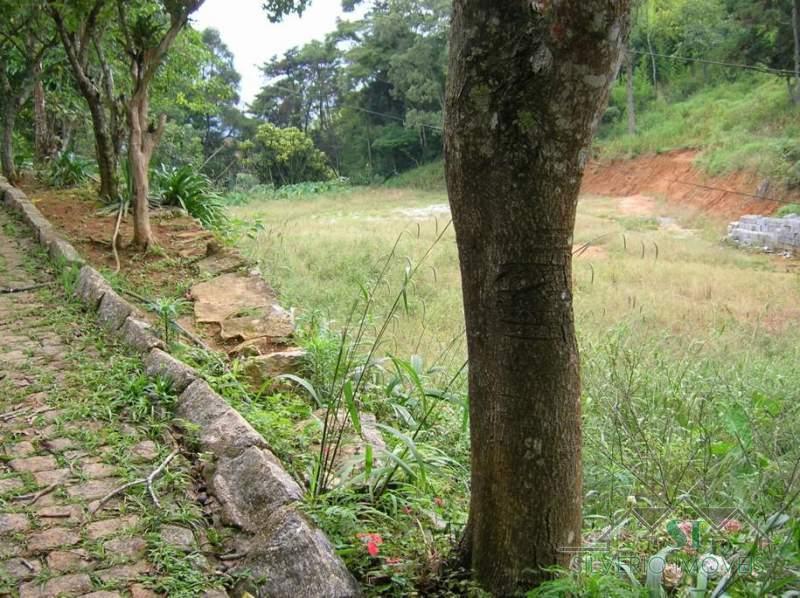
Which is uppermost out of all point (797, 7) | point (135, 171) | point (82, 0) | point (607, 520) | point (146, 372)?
point (797, 7)

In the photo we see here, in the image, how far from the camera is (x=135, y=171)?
616 centimetres

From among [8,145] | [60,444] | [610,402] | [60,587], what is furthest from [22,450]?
[8,145]

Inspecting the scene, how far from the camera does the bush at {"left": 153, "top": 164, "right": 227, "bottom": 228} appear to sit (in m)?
8.43

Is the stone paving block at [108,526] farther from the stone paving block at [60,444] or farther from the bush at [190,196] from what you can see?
the bush at [190,196]

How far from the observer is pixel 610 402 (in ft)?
12.5

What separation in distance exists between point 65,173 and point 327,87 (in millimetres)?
32199

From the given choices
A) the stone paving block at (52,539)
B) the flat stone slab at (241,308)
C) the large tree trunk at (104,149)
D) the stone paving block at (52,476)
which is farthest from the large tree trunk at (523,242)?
the large tree trunk at (104,149)

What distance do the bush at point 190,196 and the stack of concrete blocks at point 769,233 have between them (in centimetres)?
1164

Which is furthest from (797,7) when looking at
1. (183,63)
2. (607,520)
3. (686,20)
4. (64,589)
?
(64,589)

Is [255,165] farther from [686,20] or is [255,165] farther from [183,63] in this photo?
[183,63]

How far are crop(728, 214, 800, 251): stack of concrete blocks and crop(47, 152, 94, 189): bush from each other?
13.0 m

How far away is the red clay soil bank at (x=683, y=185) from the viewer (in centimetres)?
1930

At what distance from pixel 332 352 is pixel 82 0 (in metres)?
4.62

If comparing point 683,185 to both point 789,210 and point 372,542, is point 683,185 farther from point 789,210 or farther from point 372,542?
point 372,542
